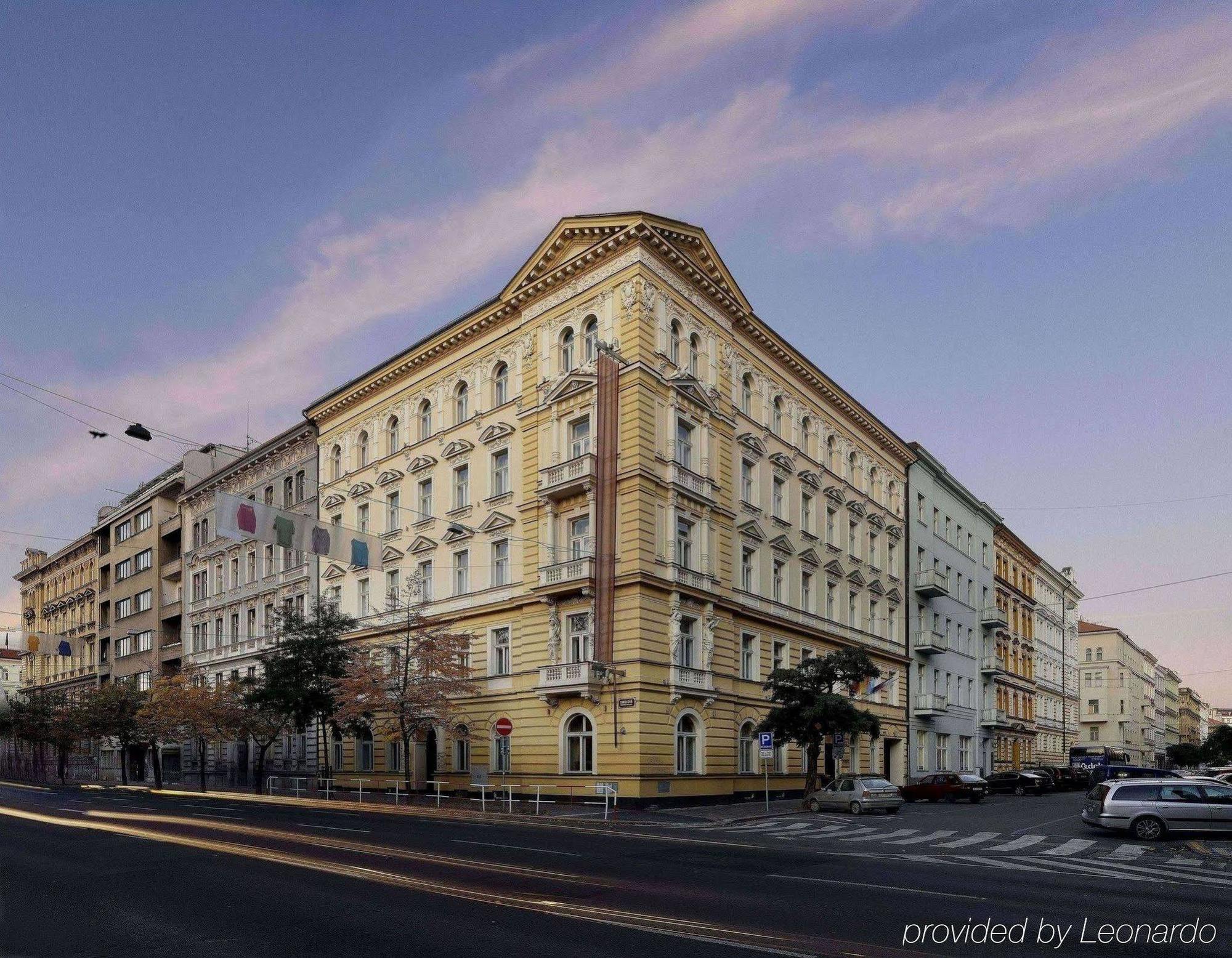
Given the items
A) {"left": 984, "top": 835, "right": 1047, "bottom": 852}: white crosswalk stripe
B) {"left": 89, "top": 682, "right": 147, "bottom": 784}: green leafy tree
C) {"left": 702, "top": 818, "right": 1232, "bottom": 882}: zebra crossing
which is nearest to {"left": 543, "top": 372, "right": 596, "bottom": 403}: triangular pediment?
{"left": 702, "top": 818, "right": 1232, "bottom": 882}: zebra crossing

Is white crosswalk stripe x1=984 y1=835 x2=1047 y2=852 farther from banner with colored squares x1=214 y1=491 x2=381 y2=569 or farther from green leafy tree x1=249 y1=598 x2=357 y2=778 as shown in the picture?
green leafy tree x1=249 y1=598 x2=357 y2=778

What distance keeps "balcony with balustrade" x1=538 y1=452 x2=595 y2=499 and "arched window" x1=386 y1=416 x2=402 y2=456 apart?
40.1ft


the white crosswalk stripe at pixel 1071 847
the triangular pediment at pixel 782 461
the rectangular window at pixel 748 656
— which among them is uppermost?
the triangular pediment at pixel 782 461

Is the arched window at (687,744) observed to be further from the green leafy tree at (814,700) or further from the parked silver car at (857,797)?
the parked silver car at (857,797)

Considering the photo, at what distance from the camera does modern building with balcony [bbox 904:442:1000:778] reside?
197 ft

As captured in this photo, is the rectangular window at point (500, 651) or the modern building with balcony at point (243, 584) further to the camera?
the modern building with balcony at point (243, 584)

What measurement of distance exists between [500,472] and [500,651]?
7.34m

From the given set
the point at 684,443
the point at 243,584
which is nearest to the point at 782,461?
the point at 684,443

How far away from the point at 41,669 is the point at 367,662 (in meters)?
72.7

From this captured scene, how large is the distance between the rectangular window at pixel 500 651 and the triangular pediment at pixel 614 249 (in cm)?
1367

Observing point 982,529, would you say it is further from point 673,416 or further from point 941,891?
point 941,891

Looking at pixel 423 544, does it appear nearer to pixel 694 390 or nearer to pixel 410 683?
pixel 410 683

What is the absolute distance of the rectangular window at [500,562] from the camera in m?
41.0

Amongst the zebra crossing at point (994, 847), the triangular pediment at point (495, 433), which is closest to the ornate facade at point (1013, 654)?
the triangular pediment at point (495, 433)
